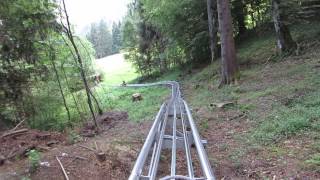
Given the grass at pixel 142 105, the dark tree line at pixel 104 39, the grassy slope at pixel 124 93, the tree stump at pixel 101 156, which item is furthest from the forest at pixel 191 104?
the dark tree line at pixel 104 39

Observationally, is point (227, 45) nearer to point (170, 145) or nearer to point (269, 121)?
point (269, 121)

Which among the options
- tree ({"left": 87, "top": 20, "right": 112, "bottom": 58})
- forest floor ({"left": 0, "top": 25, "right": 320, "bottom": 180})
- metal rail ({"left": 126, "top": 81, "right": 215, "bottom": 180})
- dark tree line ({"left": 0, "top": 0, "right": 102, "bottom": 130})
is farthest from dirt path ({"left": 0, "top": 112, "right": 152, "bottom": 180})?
tree ({"left": 87, "top": 20, "right": 112, "bottom": 58})

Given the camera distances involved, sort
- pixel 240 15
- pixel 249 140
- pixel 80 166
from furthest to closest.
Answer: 1. pixel 240 15
2. pixel 249 140
3. pixel 80 166

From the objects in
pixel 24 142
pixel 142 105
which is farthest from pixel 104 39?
pixel 24 142

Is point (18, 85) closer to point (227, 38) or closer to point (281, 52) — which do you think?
point (227, 38)

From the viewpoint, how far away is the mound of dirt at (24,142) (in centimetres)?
783

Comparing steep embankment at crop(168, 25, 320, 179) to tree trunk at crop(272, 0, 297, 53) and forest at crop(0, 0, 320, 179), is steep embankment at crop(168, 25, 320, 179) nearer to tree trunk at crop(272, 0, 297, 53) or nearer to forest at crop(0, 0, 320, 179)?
forest at crop(0, 0, 320, 179)

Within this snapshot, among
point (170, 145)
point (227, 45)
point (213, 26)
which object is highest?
point (213, 26)

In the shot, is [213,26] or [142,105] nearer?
[142,105]

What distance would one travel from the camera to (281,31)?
55.5 feet

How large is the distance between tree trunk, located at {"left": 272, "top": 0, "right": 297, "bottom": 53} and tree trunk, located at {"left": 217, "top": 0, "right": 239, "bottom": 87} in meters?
2.31

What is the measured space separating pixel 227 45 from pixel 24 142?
958 centimetres

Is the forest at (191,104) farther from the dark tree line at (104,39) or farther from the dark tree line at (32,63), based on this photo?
the dark tree line at (104,39)

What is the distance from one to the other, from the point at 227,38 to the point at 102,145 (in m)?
9.14
